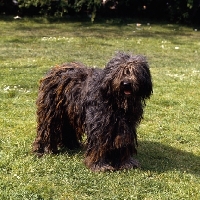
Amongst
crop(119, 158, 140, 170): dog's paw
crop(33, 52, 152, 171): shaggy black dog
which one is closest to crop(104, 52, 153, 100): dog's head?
crop(33, 52, 152, 171): shaggy black dog

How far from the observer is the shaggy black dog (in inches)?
236

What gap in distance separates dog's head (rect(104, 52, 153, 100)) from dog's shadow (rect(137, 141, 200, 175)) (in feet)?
3.87

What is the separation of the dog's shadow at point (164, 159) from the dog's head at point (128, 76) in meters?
1.18

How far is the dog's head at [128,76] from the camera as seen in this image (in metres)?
5.88

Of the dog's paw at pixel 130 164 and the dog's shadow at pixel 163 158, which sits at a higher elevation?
the dog's paw at pixel 130 164

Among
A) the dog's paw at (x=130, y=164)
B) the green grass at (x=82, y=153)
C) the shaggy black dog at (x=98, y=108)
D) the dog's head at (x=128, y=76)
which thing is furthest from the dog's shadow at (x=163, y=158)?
the dog's head at (x=128, y=76)

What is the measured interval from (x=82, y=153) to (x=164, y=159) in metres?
1.23

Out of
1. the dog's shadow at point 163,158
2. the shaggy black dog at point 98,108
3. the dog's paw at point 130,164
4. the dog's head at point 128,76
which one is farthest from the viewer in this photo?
the dog's shadow at point 163,158

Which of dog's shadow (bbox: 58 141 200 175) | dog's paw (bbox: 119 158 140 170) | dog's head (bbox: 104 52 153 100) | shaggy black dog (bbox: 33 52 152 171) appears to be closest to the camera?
dog's head (bbox: 104 52 153 100)

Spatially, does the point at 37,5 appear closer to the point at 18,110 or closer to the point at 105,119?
the point at 18,110

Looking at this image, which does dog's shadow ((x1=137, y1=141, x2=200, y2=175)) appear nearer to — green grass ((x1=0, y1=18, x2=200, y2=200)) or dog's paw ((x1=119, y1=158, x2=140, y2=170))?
green grass ((x1=0, y1=18, x2=200, y2=200))

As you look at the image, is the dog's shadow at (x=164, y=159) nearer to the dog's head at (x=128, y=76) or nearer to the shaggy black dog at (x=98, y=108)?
the shaggy black dog at (x=98, y=108)

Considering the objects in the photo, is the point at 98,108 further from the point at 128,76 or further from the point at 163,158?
the point at 163,158

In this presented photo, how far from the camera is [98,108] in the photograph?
6270 millimetres
